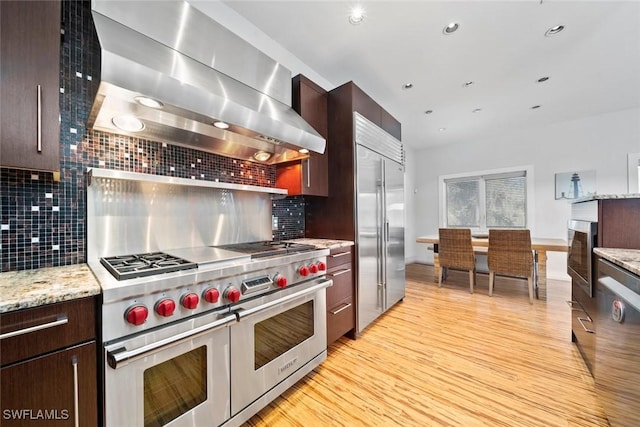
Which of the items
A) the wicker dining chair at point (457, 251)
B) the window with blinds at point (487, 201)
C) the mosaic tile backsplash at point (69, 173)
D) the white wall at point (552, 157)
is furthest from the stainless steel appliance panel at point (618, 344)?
the window with blinds at point (487, 201)

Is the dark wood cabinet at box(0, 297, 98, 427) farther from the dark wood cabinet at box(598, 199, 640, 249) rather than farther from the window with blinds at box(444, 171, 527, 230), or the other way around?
the window with blinds at box(444, 171, 527, 230)

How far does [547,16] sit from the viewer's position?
1998 millimetres

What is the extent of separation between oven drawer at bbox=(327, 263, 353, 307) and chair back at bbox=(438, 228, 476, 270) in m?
2.26

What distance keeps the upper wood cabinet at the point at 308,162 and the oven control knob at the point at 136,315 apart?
1.47 metres

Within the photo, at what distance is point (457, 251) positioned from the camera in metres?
3.68

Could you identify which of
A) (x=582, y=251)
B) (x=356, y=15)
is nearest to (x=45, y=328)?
(x=356, y=15)

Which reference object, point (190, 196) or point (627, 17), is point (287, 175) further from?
point (627, 17)

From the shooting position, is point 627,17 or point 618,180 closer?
point 627,17

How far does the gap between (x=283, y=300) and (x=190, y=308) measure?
563 mm

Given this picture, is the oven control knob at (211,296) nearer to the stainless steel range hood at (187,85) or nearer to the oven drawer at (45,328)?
the oven drawer at (45,328)

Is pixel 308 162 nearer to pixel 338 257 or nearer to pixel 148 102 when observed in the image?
pixel 338 257

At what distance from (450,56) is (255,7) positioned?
6.38 ft

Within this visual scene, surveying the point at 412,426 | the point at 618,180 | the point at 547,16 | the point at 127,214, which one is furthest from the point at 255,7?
the point at 618,180

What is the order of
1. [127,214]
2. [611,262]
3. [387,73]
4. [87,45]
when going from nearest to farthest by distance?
1. [611,262]
2. [87,45]
3. [127,214]
4. [387,73]
